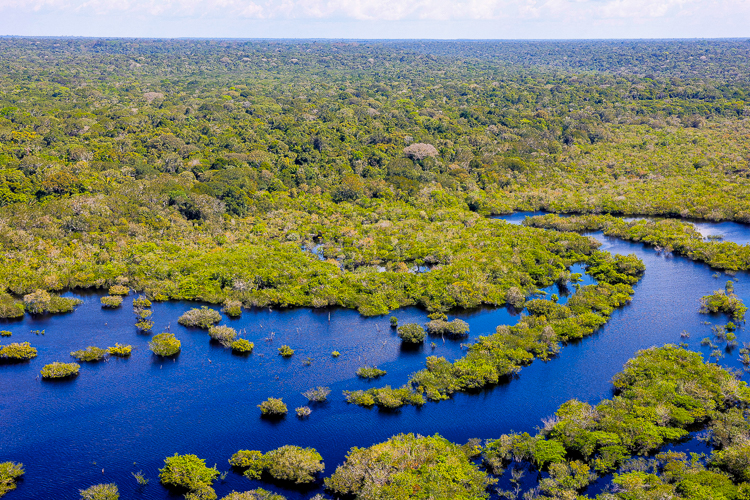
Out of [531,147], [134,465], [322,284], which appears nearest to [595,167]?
[531,147]

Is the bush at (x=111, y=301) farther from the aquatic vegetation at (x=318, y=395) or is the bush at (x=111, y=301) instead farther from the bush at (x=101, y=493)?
the bush at (x=101, y=493)

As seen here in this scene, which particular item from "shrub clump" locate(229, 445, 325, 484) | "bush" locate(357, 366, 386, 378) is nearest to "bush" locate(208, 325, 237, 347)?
"bush" locate(357, 366, 386, 378)

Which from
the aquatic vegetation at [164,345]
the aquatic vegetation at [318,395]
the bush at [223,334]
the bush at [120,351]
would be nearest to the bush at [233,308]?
the bush at [223,334]

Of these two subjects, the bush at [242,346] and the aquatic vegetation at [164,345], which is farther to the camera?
the bush at [242,346]

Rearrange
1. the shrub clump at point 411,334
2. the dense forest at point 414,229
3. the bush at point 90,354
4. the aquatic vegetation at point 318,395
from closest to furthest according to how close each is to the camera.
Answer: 1. the dense forest at point 414,229
2. the aquatic vegetation at point 318,395
3. the bush at point 90,354
4. the shrub clump at point 411,334

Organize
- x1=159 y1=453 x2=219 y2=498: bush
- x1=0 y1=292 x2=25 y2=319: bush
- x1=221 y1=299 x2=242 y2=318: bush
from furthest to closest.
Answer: x1=221 y1=299 x2=242 y2=318: bush, x1=0 y1=292 x2=25 y2=319: bush, x1=159 y1=453 x2=219 y2=498: bush

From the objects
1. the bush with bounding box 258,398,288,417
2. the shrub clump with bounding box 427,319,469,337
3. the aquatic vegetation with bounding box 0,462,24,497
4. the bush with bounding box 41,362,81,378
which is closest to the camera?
the aquatic vegetation with bounding box 0,462,24,497

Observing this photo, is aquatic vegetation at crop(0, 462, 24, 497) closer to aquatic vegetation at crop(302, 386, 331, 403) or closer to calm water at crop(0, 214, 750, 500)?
calm water at crop(0, 214, 750, 500)
